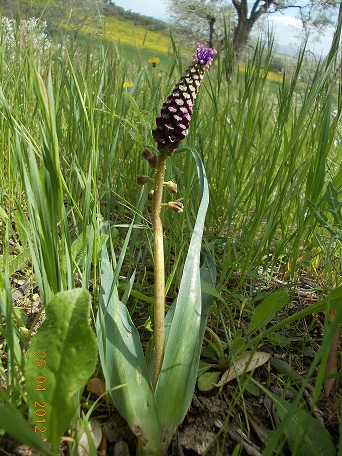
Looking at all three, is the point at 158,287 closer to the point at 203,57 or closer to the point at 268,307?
the point at 268,307

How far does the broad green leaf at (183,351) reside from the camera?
0.77 metres

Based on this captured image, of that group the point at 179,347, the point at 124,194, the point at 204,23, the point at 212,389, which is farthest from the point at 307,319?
the point at 204,23

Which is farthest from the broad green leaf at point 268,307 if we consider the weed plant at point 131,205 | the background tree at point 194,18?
the background tree at point 194,18

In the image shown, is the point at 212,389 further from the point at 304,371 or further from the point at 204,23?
the point at 204,23

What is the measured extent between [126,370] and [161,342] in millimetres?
90

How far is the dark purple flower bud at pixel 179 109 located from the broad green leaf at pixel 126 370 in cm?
32

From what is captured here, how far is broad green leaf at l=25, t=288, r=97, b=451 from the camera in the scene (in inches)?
25.0

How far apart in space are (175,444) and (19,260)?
65 centimetres

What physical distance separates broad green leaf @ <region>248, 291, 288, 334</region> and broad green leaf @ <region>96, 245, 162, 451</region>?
0.31 m

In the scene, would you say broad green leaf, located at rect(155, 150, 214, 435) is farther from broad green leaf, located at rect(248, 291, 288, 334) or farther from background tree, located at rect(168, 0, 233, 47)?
background tree, located at rect(168, 0, 233, 47)

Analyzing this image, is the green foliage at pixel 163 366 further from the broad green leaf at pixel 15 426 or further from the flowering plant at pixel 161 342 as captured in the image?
the broad green leaf at pixel 15 426

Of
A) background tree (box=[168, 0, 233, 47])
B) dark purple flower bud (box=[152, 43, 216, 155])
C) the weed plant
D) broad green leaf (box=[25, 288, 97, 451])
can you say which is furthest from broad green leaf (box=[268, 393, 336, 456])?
background tree (box=[168, 0, 233, 47])

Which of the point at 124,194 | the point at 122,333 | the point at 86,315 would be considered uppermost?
the point at 86,315

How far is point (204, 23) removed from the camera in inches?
899
